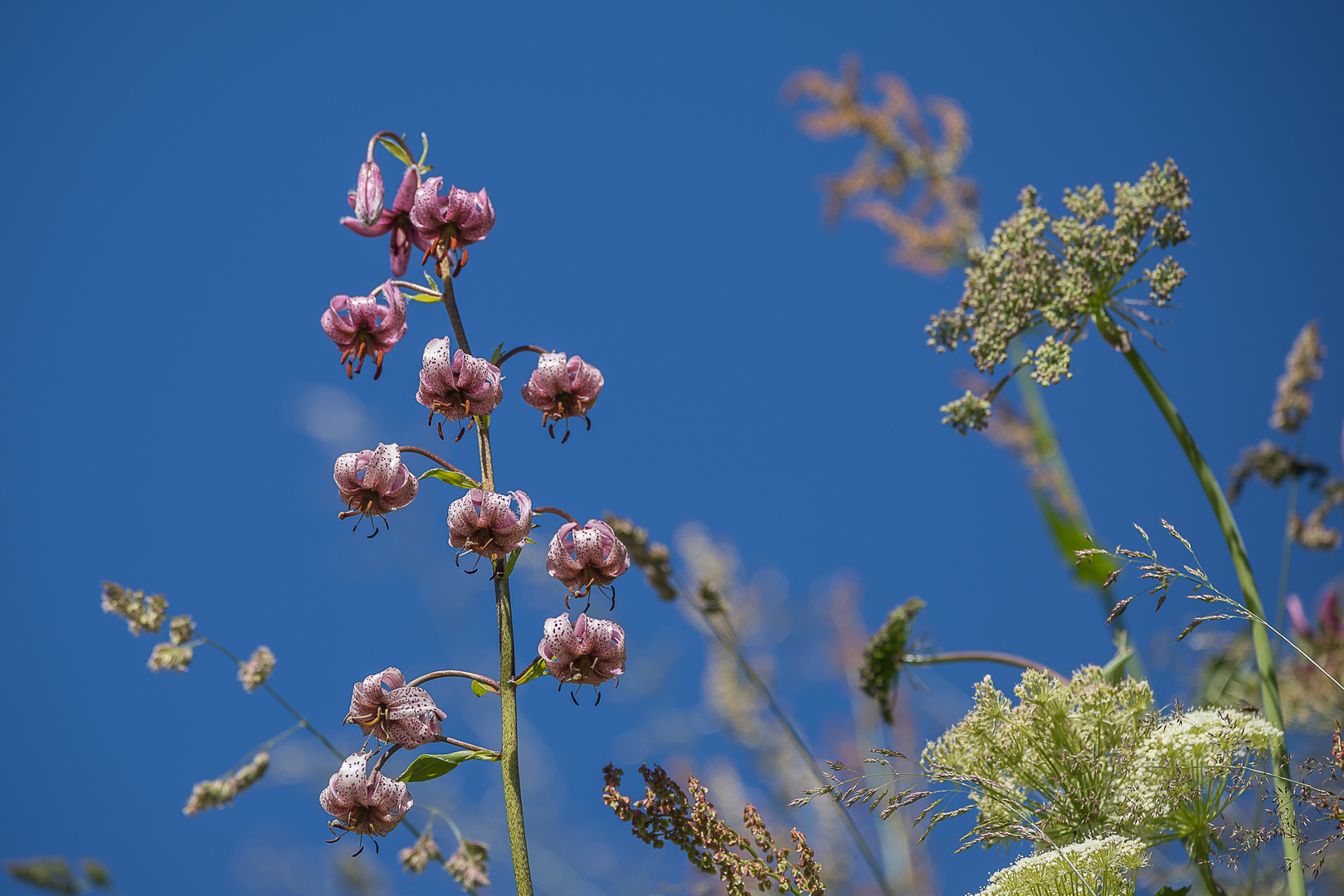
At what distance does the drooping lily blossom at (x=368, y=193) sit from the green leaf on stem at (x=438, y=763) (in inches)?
22.2

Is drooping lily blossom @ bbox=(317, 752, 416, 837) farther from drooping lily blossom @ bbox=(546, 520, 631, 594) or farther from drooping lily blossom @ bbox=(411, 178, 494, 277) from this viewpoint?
drooping lily blossom @ bbox=(411, 178, 494, 277)

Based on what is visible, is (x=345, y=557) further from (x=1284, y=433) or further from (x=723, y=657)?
(x=1284, y=433)

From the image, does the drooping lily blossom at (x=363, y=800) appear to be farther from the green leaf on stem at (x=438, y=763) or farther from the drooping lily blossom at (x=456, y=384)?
the drooping lily blossom at (x=456, y=384)

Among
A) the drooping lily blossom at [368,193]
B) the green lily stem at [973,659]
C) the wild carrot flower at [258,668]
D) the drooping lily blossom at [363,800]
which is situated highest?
the drooping lily blossom at [368,193]

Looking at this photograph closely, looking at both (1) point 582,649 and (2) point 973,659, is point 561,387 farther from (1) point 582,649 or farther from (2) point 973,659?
(2) point 973,659

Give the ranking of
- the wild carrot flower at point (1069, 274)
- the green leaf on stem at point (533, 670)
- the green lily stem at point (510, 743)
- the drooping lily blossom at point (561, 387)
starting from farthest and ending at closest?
the wild carrot flower at point (1069, 274) < the drooping lily blossom at point (561, 387) < the green leaf on stem at point (533, 670) < the green lily stem at point (510, 743)

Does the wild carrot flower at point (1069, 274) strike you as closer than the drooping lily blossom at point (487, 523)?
No

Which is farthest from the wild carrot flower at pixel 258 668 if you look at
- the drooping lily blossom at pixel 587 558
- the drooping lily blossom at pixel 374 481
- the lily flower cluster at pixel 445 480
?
the drooping lily blossom at pixel 587 558

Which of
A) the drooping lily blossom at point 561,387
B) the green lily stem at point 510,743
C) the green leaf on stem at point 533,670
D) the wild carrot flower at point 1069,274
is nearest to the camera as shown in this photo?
the green lily stem at point 510,743

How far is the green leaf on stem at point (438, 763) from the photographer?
0.93m

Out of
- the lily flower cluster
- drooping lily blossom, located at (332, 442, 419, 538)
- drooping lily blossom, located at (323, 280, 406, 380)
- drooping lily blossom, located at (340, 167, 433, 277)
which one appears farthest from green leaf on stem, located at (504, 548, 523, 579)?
drooping lily blossom, located at (340, 167, 433, 277)

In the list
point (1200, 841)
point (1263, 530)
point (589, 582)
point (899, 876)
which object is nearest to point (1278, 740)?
point (1200, 841)

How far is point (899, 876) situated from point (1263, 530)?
5.37 m

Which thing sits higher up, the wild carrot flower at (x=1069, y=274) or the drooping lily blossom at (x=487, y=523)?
the wild carrot flower at (x=1069, y=274)
